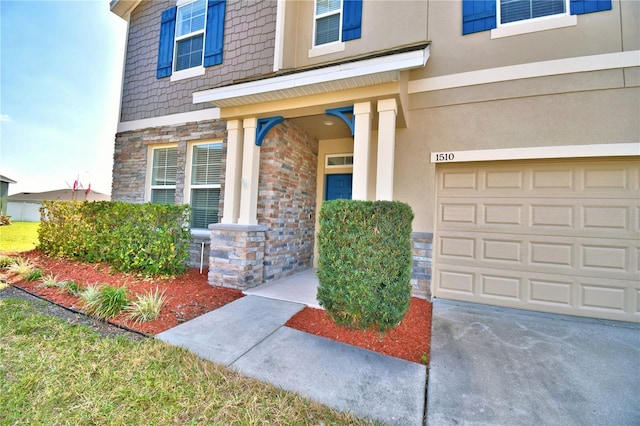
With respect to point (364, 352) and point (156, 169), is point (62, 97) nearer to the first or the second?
point (156, 169)

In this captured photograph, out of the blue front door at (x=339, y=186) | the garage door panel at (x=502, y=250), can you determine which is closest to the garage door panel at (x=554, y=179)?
the garage door panel at (x=502, y=250)

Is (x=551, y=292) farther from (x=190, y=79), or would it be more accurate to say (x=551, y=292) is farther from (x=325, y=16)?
(x=190, y=79)

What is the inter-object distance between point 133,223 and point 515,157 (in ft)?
22.4

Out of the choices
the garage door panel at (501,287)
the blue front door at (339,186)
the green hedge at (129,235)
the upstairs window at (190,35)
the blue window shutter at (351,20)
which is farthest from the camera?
the upstairs window at (190,35)

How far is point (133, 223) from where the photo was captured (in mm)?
5023

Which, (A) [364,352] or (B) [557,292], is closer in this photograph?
(A) [364,352]

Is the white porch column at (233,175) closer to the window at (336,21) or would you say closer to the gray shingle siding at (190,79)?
Answer: the gray shingle siding at (190,79)

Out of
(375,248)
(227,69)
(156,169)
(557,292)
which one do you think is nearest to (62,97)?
(156,169)

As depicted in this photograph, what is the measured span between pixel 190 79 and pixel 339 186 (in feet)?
14.8

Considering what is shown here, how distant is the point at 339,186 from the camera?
6.43 m

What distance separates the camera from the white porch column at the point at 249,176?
4.80 meters

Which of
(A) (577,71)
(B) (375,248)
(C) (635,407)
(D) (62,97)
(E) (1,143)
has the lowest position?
(C) (635,407)

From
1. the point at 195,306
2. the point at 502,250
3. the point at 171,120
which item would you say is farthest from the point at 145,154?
the point at 502,250

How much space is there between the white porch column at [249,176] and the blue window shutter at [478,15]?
13.4ft
